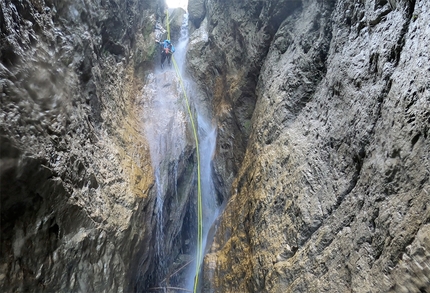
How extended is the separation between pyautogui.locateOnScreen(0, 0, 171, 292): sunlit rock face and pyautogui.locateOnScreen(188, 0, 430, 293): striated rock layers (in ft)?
8.44

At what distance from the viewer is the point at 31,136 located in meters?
3.59

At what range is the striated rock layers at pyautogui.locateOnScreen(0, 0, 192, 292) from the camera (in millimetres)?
3416

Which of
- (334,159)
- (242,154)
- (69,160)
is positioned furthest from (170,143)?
(334,159)

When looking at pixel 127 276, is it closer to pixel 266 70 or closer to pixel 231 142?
pixel 231 142

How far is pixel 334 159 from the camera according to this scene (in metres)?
4.02

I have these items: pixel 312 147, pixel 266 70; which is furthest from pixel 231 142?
pixel 312 147

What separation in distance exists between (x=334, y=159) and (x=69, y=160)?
158 inches

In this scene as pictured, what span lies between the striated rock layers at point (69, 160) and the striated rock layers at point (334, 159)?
8.46 ft

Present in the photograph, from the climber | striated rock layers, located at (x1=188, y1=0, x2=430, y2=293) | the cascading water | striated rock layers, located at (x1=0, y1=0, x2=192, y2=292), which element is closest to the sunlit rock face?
striated rock layers, located at (x1=0, y1=0, x2=192, y2=292)

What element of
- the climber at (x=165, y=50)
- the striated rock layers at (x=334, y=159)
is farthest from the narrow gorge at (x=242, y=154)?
the climber at (x=165, y=50)

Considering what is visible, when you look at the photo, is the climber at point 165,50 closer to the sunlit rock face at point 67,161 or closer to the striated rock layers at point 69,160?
the striated rock layers at point 69,160

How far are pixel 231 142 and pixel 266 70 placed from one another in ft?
9.32

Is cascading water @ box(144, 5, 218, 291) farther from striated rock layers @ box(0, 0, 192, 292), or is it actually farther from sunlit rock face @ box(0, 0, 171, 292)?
sunlit rock face @ box(0, 0, 171, 292)

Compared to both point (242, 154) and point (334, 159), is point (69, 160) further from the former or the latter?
point (242, 154)
